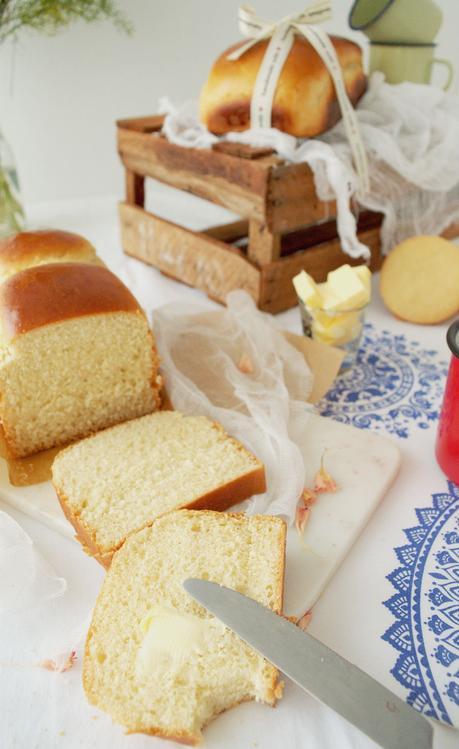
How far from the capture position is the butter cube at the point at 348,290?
1402mm

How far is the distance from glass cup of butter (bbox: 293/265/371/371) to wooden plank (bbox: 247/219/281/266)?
0.17m

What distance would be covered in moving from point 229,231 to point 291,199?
1.40 feet

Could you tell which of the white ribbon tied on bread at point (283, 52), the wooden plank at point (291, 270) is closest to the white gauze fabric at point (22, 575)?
the wooden plank at point (291, 270)

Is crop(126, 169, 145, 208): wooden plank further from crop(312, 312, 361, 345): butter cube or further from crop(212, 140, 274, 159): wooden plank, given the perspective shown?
crop(312, 312, 361, 345): butter cube

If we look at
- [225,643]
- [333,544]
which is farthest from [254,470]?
[225,643]

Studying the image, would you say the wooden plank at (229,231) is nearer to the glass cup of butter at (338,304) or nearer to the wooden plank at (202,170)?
the wooden plank at (202,170)

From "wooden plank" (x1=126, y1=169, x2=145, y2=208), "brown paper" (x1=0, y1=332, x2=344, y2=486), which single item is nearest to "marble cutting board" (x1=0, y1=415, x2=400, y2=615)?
"brown paper" (x1=0, y1=332, x2=344, y2=486)

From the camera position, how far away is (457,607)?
0.94 meters

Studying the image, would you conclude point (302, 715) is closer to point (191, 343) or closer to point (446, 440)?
point (446, 440)

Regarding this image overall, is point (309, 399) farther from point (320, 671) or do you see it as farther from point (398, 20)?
point (398, 20)

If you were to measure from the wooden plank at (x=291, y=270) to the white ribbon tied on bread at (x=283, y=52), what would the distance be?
9.7 inches

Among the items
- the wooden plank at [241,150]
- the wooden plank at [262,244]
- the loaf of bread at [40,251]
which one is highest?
the wooden plank at [241,150]

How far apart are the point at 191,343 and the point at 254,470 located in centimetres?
47

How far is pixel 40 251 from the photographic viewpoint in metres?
1.34
